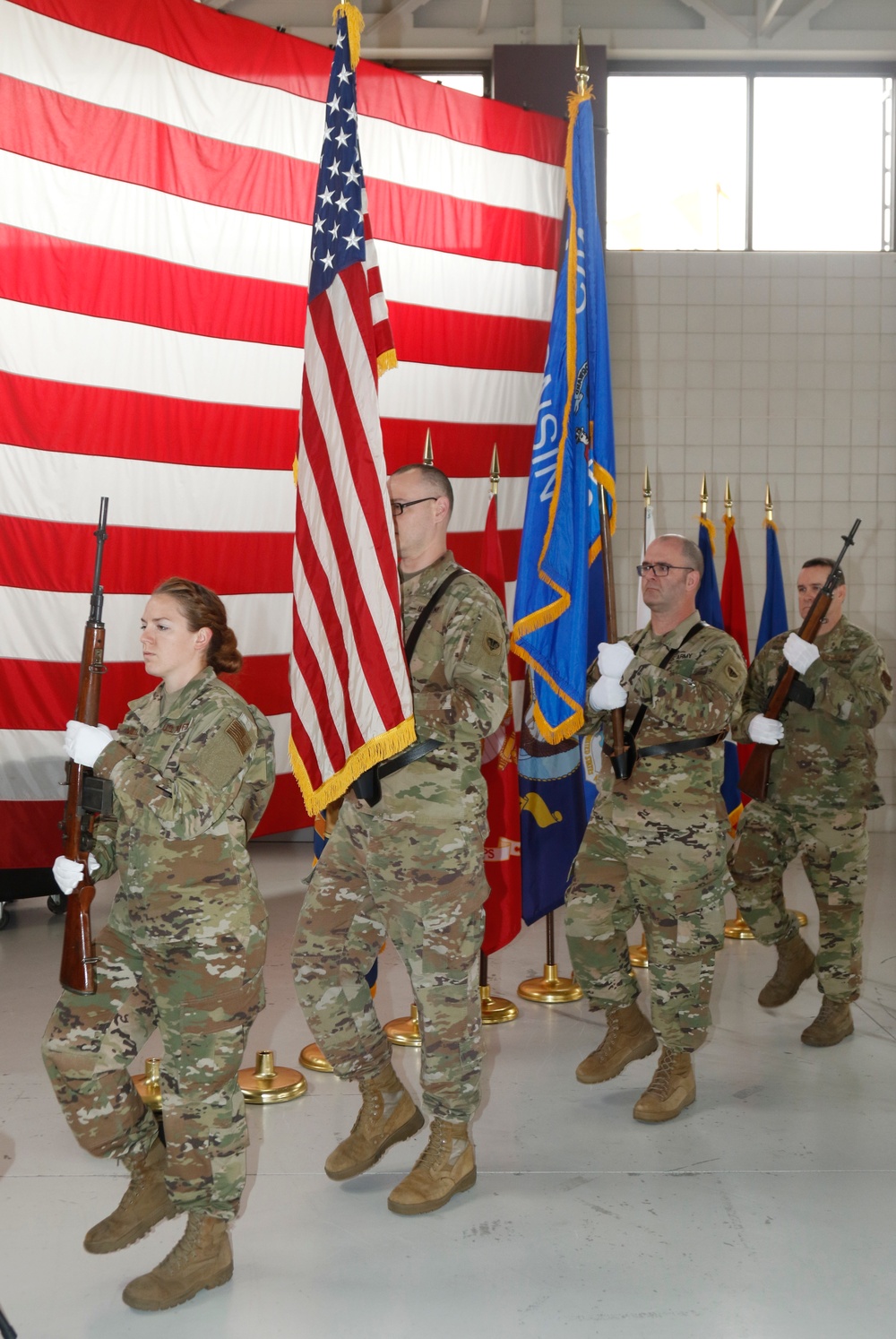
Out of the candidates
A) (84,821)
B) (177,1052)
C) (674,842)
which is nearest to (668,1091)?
(674,842)

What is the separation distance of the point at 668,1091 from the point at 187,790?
1838 millimetres

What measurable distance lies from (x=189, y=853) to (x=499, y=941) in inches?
78.8

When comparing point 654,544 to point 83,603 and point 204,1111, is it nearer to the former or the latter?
point 204,1111

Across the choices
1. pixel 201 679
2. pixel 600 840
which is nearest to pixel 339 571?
pixel 201 679

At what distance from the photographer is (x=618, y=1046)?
12.0ft

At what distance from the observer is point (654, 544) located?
3504 millimetres

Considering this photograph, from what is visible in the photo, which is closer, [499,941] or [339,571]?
[339,571]

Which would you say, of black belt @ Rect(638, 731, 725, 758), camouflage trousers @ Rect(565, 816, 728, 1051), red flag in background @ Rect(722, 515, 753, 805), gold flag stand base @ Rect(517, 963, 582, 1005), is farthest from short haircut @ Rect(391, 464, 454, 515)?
red flag in background @ Rect(722, 515, 753, 805)

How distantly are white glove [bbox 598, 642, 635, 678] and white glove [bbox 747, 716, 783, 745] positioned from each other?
2.80 ft

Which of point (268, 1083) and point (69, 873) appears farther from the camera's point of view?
point (268, 1083)

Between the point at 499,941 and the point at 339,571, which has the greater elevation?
the point at 339,571

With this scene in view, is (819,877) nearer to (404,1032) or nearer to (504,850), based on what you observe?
(504,850)

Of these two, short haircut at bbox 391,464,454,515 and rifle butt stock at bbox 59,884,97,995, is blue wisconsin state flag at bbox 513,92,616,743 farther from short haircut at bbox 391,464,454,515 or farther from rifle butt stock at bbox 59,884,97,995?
rifle butt stock at bbox 59,884,97,995

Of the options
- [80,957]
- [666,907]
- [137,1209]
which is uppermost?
[80,957]
